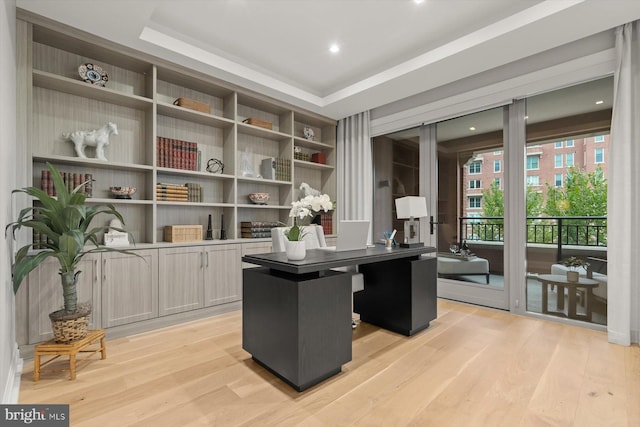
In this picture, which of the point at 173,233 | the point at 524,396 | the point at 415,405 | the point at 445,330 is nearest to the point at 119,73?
the point at 173,233

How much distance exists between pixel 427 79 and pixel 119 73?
3.31m

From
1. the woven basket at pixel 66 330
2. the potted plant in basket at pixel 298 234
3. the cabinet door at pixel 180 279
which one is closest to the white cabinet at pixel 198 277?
the cabinet door at pixel 180 279

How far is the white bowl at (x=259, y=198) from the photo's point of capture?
4.14m

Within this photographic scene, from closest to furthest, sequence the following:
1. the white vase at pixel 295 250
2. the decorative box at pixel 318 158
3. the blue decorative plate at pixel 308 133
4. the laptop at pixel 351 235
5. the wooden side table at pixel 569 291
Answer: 1. the white vase at pixel 295 250
2. the laptop at pixel 351 235
3. the wooden side table at pixel 569 291
4. the blue decorative plate at pixel 308 133
5. the decorative box at pixel 318 158

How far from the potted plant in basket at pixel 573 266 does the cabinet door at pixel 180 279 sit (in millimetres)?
3755

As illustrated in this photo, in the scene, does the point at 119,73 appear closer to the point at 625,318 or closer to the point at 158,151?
the point at 158,151

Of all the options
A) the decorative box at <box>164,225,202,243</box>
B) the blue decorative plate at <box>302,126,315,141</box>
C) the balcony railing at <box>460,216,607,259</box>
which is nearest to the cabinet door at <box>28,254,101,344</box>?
the decorative box at <box>164,225,202,243</box>

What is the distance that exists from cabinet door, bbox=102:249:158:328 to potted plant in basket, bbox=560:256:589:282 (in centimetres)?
407

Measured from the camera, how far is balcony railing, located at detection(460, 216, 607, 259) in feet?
9.87

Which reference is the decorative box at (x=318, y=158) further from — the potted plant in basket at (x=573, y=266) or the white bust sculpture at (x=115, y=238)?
the potted plant in basket at (x=573, y=266)

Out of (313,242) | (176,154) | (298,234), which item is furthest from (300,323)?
(176,154)

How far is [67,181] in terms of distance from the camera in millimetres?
2789

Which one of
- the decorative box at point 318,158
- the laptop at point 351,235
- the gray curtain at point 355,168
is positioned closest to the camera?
the laptop at point 351,235

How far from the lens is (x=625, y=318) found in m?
2.61
